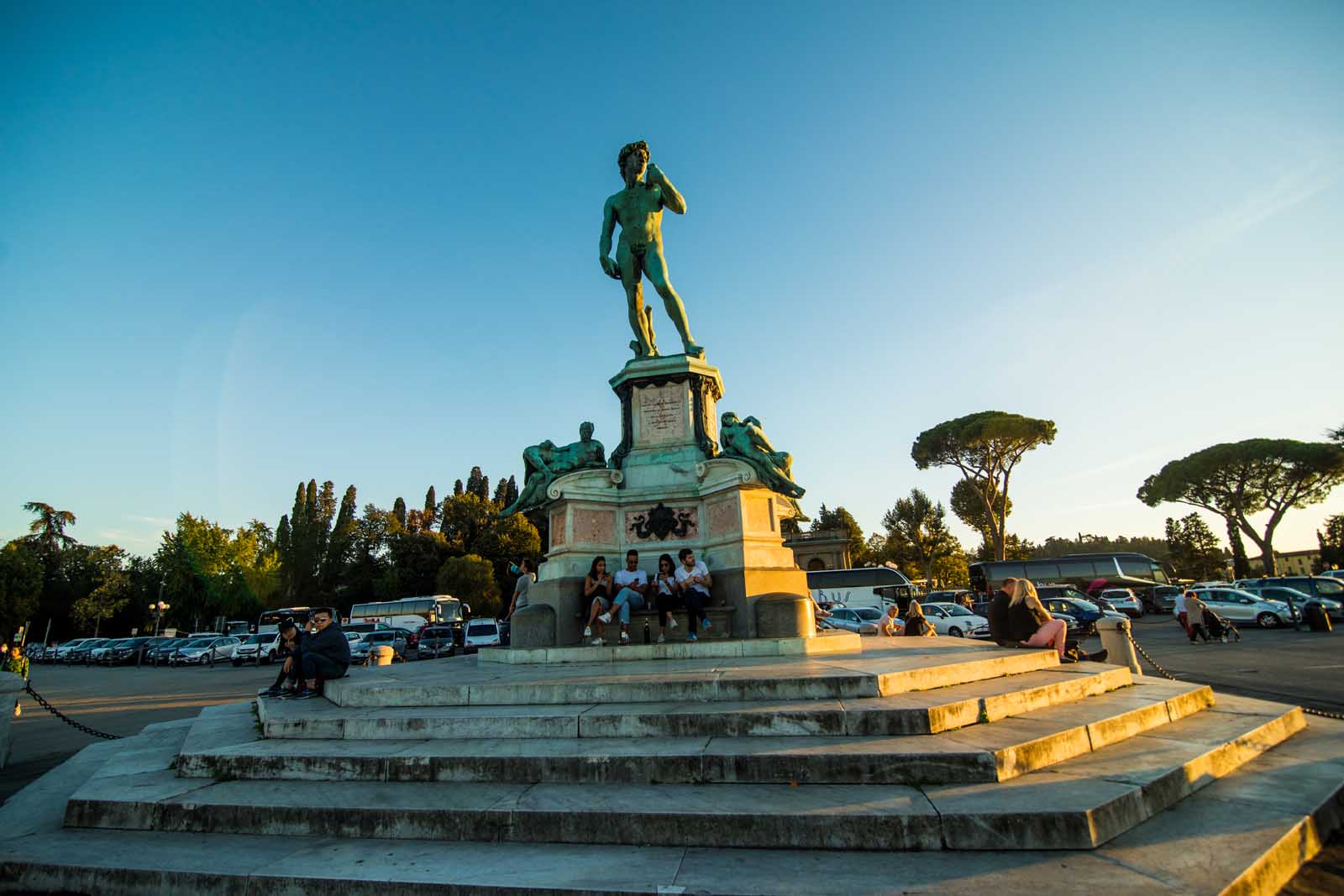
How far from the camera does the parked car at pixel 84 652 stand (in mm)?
36719

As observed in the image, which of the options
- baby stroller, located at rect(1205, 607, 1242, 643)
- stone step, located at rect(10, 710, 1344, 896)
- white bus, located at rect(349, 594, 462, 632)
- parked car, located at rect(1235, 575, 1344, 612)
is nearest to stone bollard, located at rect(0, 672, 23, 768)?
stone step, located at rect(10, 710, 1344, 896)

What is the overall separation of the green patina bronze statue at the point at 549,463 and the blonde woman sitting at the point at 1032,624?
231 inches

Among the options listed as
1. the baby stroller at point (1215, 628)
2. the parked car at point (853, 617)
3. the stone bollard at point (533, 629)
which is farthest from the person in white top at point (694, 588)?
the baby stroller at point (1215, 628)

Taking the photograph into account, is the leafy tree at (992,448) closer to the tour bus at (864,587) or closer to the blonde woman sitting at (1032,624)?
the tour bus at (864,587)

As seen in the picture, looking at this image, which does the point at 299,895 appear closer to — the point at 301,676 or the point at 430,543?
the point at 301,676

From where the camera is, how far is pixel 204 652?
105 feet

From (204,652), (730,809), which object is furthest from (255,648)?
(730,809)

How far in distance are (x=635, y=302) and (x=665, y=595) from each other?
207 inches

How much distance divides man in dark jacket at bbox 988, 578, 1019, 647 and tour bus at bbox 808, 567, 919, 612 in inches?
972

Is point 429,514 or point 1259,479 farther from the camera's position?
point 429,514

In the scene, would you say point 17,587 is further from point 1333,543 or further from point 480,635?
point 1333,543

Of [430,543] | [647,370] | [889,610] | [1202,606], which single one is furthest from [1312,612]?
[430,543]

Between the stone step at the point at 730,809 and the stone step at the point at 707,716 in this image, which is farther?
the stone step at the point at 707,716

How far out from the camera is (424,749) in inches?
178
